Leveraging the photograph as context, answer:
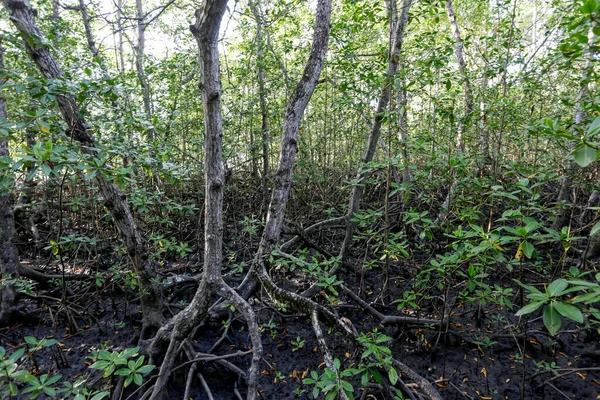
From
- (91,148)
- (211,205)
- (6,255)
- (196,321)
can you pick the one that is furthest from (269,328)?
(6,255)

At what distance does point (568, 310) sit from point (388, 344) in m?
2.41

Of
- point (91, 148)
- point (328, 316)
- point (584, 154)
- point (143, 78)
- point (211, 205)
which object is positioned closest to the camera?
point (584, 154)

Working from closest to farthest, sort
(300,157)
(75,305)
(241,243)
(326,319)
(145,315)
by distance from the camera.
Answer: (326,319)
(145,315)
(75,305)
(241,243)
(300,157)

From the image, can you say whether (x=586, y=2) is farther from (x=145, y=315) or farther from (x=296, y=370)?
(x=145, y=315)

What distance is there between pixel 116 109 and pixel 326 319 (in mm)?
2265

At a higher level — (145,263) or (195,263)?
(145,263)

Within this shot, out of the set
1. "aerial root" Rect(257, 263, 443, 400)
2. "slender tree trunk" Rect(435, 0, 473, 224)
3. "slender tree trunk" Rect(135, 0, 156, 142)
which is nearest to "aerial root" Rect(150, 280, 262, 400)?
"aerial root" Rect(257, 263, 443, 400)

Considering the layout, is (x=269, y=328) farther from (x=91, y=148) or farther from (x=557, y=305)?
(x=557, y=305)

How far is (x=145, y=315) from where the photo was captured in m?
3.22

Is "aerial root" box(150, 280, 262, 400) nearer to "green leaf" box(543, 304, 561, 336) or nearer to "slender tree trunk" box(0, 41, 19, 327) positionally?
"green leaf" box(543, 304, 561, 336)

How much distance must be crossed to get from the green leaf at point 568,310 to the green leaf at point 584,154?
47 cm

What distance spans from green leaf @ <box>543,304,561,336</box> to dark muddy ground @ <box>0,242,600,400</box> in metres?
1.64

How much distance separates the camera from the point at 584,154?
97 centimetres

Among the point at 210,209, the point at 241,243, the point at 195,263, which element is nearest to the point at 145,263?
the point at 210,209
